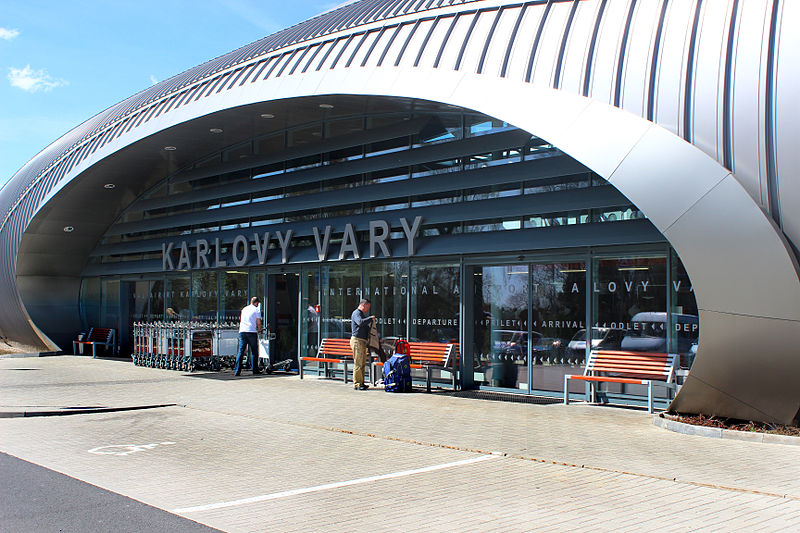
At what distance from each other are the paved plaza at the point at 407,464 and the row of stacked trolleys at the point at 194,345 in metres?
5.55

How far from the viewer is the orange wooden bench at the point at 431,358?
49.1 feet

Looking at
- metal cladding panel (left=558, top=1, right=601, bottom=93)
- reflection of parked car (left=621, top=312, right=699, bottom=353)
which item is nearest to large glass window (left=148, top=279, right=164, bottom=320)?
reflection of parked car (left=621, top=312, right=699, bottom=353)

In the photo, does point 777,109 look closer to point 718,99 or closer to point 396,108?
point 718,99

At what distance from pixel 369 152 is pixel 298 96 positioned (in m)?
2.41

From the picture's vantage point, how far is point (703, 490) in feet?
22.6

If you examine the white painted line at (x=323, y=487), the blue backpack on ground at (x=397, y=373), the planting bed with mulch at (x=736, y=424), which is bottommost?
the white painted line at (x=323, y=487)

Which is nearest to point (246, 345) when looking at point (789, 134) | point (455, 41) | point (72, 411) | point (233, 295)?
point (233, 295)

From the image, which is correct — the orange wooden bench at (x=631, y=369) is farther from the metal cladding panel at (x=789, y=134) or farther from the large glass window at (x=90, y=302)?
the large glass window at (x=90, y=302)

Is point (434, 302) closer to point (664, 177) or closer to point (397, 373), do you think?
point (397, 373)

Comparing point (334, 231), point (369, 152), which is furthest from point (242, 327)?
point (369, 152)

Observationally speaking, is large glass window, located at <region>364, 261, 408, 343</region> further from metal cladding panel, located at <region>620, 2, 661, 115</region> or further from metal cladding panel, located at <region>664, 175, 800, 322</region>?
metal cladding panel, located at <region>664, 175, 800, 322</region>

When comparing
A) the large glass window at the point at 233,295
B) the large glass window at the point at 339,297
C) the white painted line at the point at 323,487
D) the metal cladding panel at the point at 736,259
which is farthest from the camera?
the large glass window at the point at 233,295

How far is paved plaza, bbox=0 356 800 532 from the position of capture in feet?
20.3

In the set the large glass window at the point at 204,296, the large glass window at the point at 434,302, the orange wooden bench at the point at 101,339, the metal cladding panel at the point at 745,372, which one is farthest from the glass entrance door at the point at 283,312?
the metal cladding panel at the point at 745,372
